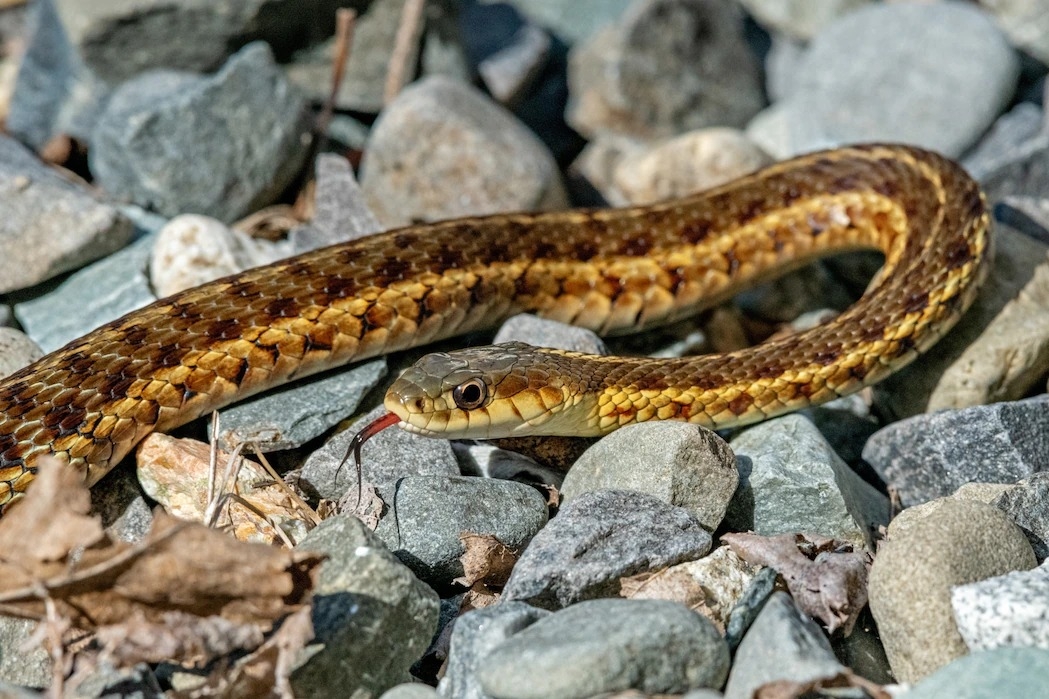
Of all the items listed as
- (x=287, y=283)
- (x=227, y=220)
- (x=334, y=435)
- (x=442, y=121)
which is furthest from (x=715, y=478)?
(x=227, y=220)

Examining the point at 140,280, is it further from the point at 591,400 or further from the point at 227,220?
the point at 591,400

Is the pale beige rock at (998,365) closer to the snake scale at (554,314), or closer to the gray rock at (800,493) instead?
the snake scale at (554,314)

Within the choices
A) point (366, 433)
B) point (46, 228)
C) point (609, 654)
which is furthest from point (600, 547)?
point (46, 228)

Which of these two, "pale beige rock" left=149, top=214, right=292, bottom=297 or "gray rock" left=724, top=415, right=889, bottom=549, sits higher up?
"pale beige rock" left=149, top=214, right=292, bottom=297

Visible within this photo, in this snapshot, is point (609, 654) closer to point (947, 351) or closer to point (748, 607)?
point (748, 607)

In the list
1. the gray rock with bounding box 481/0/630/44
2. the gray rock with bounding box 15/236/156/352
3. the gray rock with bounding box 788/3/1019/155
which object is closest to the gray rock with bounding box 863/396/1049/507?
the gray rock with bounding box 788/3/1019/155

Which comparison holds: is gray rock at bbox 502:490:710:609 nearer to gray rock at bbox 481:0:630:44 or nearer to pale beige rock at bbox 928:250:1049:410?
pale beige rock at bbox 928:250:1049:410
